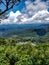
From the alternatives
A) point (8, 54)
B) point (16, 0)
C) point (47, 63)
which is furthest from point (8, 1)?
point (47, 63)

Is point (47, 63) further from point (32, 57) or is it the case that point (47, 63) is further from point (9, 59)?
point (9, 59)

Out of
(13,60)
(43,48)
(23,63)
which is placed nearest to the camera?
(23,63)

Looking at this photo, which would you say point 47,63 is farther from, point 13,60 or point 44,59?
point 13,60

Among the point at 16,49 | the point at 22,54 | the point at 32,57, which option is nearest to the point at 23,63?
the point at 32,57

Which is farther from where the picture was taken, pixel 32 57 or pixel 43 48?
pixel 43 48

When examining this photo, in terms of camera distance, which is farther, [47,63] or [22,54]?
[22,54]

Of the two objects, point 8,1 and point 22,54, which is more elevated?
point 8,1

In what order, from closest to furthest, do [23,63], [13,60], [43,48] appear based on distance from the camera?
1. [23,63]
2. [13,60]
3. [43,48]

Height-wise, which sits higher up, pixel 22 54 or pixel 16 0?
pixel 16 0
